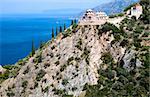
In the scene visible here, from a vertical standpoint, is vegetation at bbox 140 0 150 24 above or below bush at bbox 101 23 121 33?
above

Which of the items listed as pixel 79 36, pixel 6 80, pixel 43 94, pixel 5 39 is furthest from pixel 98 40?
pixel 5 39

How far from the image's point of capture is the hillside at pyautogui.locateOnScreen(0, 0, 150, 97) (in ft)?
146

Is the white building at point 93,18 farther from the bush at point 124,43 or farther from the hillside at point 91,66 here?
the bush at point 124,43

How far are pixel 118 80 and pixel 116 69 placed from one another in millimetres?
1904

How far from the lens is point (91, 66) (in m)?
48.4

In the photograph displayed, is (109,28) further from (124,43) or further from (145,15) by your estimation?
(145,15)

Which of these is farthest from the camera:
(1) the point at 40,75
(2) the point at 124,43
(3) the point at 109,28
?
(3) the point at 109,28

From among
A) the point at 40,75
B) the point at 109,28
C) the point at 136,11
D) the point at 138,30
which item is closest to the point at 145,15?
the point at 136,11

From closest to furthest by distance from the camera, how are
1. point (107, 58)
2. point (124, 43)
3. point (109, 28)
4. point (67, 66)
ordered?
point (107, 58) → point (124, 43) → point (67, 66) → point (109, 28)

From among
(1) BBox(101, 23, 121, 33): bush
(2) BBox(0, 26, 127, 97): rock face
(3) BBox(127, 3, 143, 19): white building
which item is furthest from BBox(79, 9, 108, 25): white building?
(3) BBox(127, 3, 143, 19): white building

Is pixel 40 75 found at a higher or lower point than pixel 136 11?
lower

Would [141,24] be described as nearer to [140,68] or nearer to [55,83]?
[140,68]

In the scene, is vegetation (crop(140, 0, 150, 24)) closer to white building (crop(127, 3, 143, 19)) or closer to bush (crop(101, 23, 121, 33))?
white building (crop(127, 3, 143, 19))

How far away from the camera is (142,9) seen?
182ft
